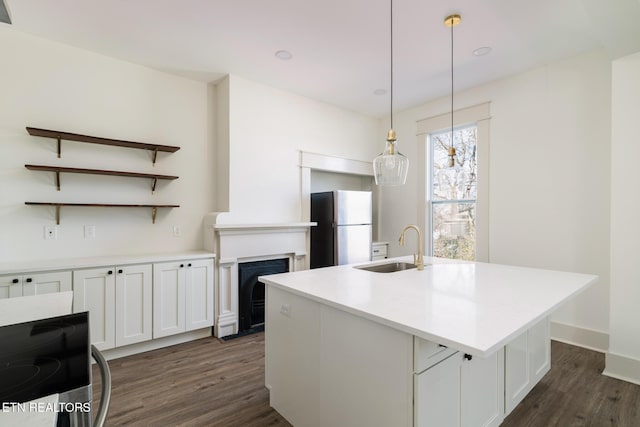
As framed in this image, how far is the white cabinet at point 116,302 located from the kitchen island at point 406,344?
148cm

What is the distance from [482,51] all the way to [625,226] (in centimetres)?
190

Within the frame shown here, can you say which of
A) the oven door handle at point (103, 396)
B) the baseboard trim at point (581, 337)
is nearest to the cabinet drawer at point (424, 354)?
the oven door handle at point (103, 396)

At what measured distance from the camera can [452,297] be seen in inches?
62.0

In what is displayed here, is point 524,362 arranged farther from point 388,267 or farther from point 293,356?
point 293,356

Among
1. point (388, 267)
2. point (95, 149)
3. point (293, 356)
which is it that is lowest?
point (293, 356)

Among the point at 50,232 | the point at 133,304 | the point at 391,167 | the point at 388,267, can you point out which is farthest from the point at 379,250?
the point at 50,232

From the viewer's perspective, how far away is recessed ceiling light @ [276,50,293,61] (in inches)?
114

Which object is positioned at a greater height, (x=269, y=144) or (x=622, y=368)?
(x=269, y=144)

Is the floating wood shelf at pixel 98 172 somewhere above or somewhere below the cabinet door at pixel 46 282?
above

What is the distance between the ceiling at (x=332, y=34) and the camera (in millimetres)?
2213

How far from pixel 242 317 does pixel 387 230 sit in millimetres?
2551

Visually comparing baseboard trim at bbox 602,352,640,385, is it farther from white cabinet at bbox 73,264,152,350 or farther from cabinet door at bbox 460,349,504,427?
white cabinet at bbox 73,264,152,350

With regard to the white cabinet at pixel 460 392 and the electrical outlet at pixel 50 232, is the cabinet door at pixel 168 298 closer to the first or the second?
the electrical outlet at pixel 50 232

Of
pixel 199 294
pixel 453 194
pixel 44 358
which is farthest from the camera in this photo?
pixel 453 194
